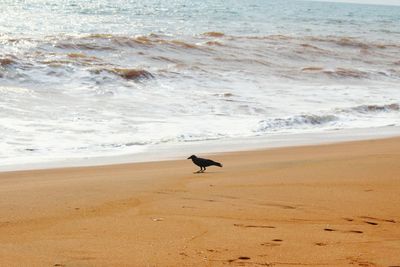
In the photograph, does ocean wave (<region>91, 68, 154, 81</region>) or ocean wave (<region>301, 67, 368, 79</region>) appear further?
ocean wave (<region>301, 67, 368, 79</region>)

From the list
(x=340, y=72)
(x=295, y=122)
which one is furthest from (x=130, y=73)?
(x=340, y=72)

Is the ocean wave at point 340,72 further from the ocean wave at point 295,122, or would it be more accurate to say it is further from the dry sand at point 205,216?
the dry sand at point 205,216

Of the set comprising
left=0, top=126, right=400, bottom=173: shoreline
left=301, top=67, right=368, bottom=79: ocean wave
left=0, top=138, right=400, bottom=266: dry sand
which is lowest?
left=0, top=138, right=400, bottom=266: dry sand

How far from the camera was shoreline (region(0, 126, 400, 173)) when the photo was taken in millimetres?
7512

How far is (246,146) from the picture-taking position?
9.14 meters

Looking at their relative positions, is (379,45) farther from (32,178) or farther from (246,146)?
(32,178)

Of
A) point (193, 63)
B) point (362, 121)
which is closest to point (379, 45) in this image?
point (193, 63)

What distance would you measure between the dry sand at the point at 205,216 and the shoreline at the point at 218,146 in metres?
0.68

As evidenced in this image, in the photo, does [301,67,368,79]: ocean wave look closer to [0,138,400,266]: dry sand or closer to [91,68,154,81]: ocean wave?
[91,68,154,81]: ocean wave

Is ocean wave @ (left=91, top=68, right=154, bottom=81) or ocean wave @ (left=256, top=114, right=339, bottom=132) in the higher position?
ocean wave @ (left=91, top=68, right=154, bottom=81)

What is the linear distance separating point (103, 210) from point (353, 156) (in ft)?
13.6

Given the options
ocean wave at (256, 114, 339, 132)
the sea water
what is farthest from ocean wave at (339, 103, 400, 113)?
ocean wave at (256, 114, 339, 132)

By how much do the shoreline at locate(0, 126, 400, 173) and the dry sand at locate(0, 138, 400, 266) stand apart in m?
0.68

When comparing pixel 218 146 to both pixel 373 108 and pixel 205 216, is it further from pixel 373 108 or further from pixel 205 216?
pixel 373 108
